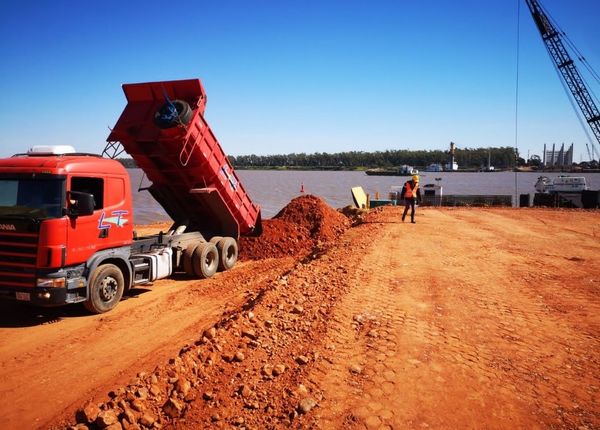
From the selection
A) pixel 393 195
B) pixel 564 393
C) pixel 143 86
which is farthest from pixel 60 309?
pixel 393 195

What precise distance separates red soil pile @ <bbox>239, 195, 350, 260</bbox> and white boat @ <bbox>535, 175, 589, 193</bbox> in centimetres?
2074

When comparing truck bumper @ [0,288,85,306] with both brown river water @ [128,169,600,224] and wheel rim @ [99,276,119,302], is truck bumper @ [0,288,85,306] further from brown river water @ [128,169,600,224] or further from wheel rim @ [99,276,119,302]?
brown river water @ [128,169,600,224]

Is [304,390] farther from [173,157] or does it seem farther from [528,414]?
[173,157]

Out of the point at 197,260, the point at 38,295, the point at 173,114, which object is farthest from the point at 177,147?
the point at 38,295

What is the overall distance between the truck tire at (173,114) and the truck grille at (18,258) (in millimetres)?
3699

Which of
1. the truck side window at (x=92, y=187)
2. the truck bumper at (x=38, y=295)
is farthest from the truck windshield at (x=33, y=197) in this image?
the truck bumper at (x=38, y=295)

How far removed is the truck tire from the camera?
29.7ft

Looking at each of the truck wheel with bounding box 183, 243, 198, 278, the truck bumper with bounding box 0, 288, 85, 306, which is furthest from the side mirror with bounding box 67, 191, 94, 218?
the truck wheel with bounding box 183, 243, 198, 278

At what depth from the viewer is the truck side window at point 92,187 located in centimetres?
713

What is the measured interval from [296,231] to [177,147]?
6.26 meters

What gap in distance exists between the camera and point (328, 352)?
532 cm

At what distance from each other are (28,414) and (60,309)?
3.80 metres

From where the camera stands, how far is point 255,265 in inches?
470

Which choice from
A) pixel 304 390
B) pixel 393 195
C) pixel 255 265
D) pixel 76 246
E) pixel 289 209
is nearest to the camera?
pixel 304 390
